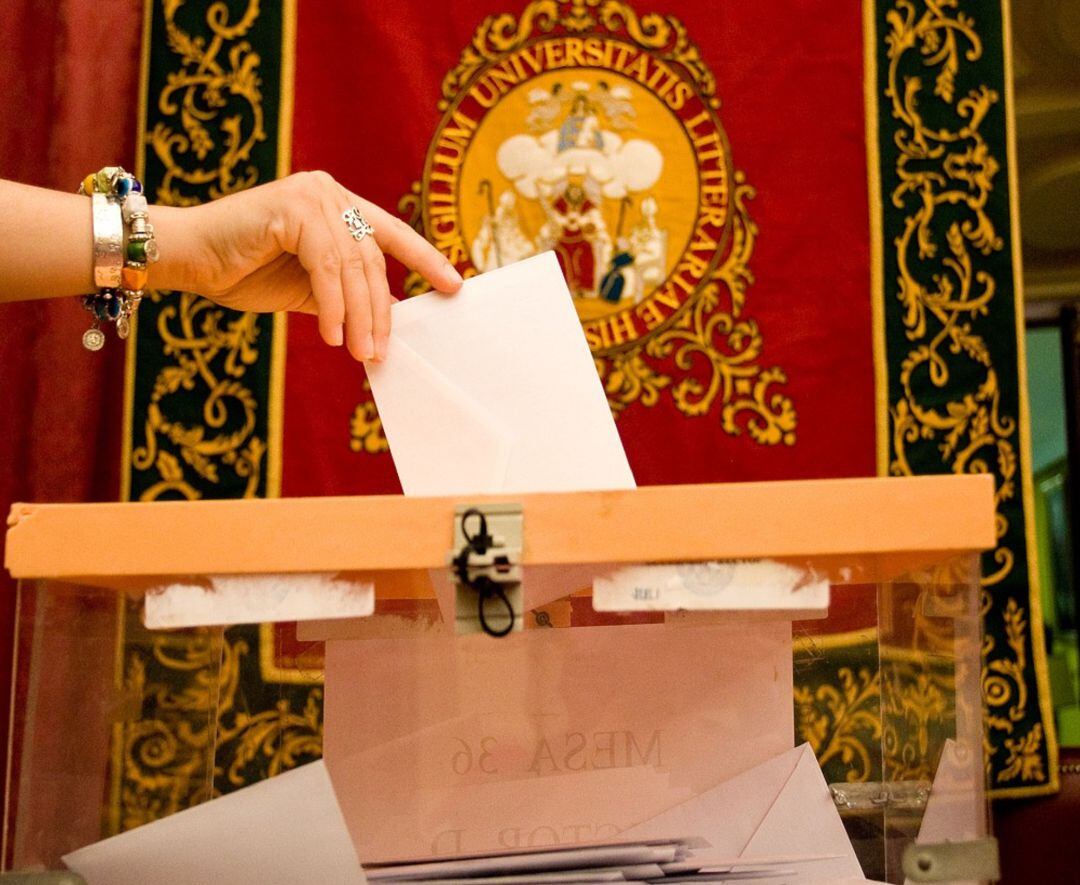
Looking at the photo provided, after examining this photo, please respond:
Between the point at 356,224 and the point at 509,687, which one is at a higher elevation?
the point at 356,224

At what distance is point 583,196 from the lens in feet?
5.37

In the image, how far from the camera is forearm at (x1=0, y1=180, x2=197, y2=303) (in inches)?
29.7

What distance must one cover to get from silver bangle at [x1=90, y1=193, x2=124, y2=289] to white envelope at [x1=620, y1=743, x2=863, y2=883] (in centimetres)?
53

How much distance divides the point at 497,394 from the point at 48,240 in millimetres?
344

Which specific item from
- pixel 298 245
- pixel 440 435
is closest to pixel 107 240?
pixel 298 245

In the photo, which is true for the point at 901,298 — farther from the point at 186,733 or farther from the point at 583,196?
the point at 186,733

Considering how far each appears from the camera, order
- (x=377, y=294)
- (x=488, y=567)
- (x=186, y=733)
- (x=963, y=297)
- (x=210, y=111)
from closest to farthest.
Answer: (x=488, y=567) < (x=186, y=733) < (x=377, y=294) < (x=963, y=297) < (x=210, y=111)

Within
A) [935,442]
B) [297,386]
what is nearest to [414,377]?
[297,386]

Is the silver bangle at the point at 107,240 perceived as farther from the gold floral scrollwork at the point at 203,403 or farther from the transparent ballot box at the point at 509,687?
the gold floral scrollwork at the point at 203,403

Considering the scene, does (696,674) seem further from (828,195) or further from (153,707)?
(828,195)

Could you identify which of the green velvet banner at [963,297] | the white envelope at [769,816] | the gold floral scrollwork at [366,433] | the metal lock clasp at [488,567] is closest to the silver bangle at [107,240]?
the metal lock clasp at [488,567]

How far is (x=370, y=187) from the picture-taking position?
166 cm

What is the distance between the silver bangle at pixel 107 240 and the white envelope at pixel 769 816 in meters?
0.53

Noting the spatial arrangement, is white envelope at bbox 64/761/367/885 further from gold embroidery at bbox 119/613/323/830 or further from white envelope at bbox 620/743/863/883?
white envelope at bbox 620/743/863/883
